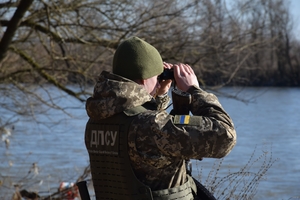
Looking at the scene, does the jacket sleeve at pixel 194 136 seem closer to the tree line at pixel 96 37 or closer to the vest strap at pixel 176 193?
the vest strap at pixel 176 193

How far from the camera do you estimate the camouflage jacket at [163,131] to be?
240cm

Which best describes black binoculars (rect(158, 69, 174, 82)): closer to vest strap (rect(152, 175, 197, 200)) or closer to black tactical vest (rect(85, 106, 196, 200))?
black tactical vest (rect(85, 106, 196, 200))

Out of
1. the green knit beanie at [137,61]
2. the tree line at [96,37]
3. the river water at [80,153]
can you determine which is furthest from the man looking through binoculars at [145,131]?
the tree line at [96,37]

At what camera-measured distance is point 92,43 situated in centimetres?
850

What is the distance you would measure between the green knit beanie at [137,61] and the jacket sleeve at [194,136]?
9.6 inches

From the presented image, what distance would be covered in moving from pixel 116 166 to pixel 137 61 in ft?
1.57

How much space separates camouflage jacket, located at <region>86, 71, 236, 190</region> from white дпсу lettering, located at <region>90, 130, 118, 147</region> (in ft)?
0.27

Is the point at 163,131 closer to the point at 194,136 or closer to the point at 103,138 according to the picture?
the point at 194,136

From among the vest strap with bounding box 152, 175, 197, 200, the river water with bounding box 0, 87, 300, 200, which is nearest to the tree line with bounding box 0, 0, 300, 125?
the river water with bounding box 0, 87, 300, 200

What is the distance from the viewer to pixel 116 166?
2.56 m

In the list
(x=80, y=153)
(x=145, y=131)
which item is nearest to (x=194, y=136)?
(x=145, y=131)

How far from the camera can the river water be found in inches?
383

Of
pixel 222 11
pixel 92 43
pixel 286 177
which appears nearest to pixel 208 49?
pixel 222 11

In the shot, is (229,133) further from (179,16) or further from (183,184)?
(179,16)
